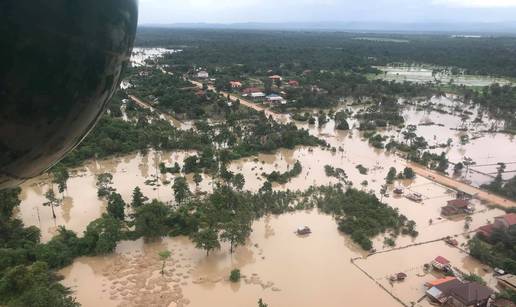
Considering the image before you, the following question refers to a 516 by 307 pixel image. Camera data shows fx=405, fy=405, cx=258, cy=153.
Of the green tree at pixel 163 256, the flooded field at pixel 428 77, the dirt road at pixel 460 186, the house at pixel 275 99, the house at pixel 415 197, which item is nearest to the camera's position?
the green tree at pixel 163 256

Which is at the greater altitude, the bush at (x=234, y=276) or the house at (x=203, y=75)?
the house at (x=203, y=75)

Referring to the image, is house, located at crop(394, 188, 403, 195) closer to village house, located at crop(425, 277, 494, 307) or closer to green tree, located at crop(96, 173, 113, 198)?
village house, located at crop(425, 277, 494, 307)

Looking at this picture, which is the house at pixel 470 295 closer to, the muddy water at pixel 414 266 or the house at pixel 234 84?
the muddy water at pixel 414 266

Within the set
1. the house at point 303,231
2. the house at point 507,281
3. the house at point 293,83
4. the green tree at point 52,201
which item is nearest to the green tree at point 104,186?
the green tree at point 52,201

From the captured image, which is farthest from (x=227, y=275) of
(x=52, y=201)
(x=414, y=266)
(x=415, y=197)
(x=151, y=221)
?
(x=415, y=197)

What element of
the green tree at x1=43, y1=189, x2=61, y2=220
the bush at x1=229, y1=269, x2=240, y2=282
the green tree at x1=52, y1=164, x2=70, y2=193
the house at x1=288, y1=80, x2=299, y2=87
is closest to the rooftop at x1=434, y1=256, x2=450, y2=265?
the bush at x1=229, y1=269, x2=240, y2=282

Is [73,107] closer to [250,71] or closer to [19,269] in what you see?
[19,269]
